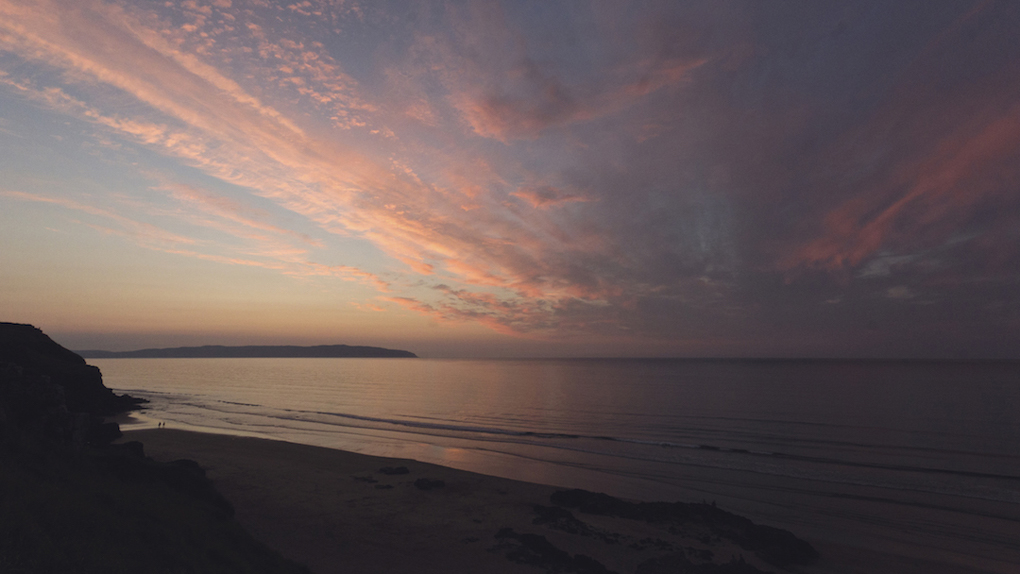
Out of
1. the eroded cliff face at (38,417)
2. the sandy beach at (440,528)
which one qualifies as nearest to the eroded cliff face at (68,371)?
the sandy beach at (440,528)

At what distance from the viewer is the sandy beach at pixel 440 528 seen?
1359 centimetres

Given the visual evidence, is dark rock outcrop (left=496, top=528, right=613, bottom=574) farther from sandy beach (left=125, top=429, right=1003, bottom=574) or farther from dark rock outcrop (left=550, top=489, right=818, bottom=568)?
dark rock outcrop (left=550, top=489, right=818, bottom=568)

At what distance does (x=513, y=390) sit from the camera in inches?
3049

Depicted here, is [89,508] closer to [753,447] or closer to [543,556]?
[543,556]

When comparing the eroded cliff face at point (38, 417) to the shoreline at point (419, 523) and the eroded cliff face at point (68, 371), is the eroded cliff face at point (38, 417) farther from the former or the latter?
the eroded cliff face at point (68, 371)

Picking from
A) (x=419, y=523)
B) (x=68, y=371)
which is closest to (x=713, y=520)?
(x=419, y=523)

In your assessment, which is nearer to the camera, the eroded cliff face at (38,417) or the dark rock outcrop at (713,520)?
the eroded cliff face at (38,417)

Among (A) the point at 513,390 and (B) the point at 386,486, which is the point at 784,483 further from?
(A) the point at 513,390

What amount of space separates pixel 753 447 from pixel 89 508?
117 ft

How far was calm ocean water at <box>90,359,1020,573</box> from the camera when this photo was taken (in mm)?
18406

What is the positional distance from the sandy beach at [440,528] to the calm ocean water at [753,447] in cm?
382

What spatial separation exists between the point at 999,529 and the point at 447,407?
155ft

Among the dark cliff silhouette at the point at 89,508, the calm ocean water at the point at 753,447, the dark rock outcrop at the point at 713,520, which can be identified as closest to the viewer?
the dark cliff silhouette at the point at 89,508

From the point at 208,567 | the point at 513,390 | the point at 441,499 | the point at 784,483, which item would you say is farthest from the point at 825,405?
the point at 208,567
